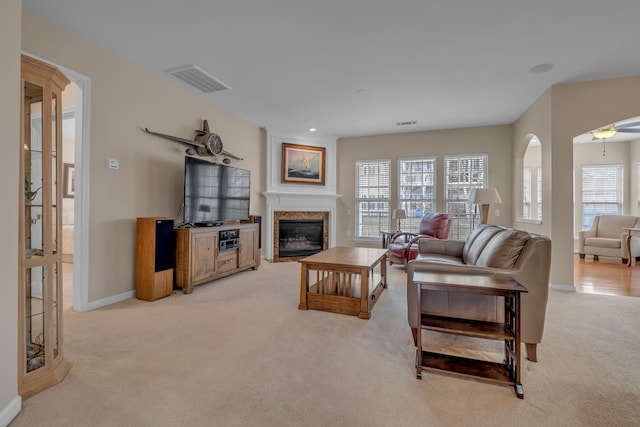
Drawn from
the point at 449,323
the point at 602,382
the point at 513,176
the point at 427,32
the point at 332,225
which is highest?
the point at 427,32

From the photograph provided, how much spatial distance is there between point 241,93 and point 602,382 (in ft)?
15.3

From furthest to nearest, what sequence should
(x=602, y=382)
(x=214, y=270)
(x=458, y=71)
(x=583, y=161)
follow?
1. (x=583, y=161)
2. (x=214, y=270)
3. (x=458, y=71)
4. (x=602, y=382)

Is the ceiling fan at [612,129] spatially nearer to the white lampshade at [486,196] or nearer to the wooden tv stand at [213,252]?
the white lampshade at [486,196]

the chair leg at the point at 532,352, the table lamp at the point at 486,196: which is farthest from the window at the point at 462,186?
the chair leg at the point at 532,352

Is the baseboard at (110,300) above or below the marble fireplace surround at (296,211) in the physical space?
below

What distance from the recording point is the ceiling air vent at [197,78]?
3.51 meters

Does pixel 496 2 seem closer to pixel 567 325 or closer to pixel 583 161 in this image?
pixel 567 325

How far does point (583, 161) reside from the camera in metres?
7.05

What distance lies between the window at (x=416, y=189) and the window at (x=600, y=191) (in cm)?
399

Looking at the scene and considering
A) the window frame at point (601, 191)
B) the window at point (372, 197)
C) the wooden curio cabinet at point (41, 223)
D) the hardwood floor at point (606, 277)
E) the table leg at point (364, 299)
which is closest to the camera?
the wooden curio cabinet at point (41, 223)

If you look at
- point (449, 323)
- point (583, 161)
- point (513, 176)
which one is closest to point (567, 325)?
point (449, 323)

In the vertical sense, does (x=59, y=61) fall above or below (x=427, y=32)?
below

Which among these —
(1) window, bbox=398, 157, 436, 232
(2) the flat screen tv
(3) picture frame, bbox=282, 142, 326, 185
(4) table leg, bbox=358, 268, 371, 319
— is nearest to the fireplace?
(3) picture frame, bbox=282, 142, 326, 185

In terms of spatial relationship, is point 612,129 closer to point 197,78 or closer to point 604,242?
point 604,242
